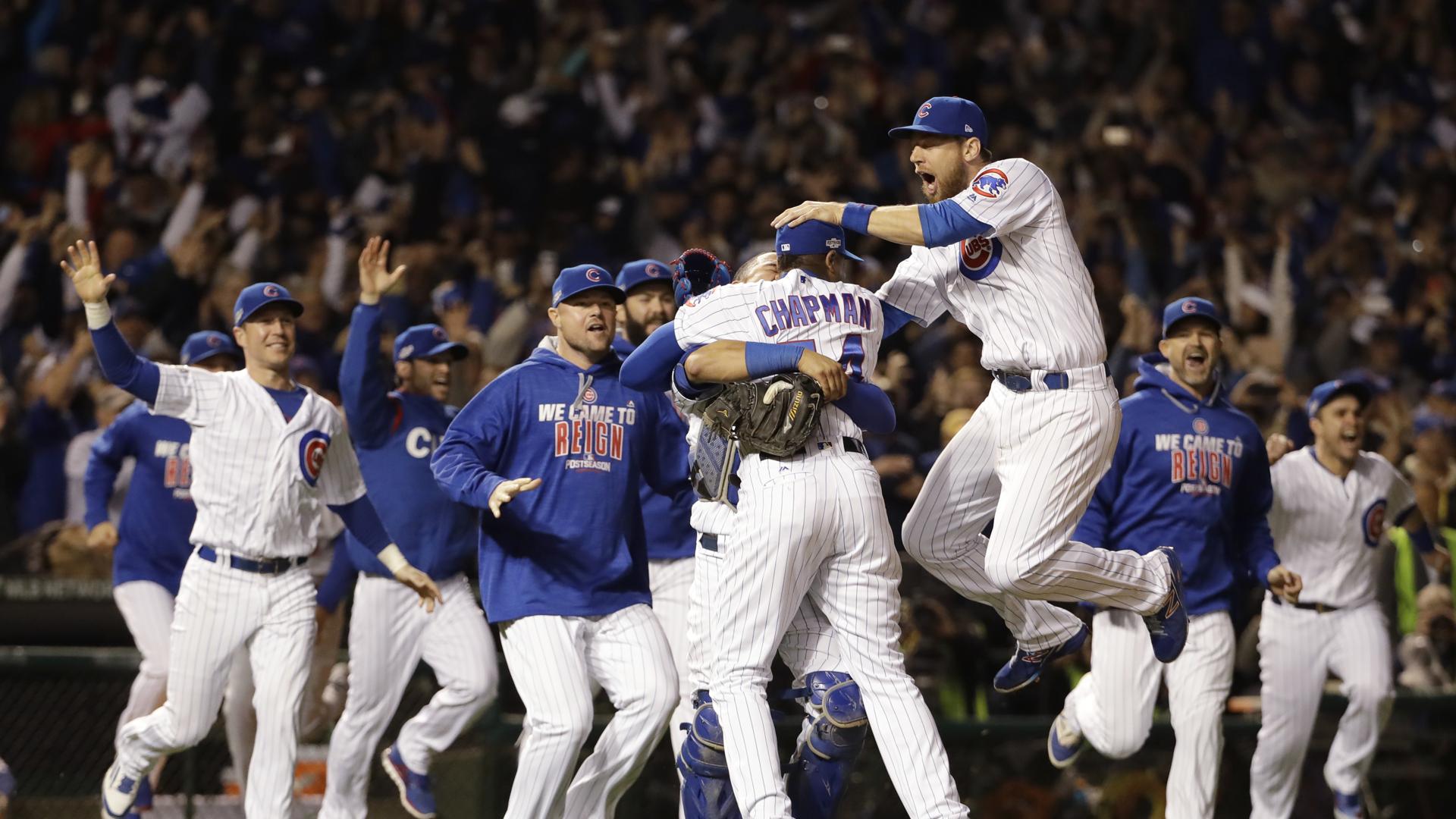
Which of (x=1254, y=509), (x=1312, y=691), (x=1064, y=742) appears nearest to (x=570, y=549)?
(x=1064, y=742)

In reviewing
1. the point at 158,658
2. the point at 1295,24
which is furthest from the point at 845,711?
the point at 1295,24

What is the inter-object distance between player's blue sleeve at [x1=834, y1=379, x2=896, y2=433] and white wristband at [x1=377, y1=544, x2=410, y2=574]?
2082mm

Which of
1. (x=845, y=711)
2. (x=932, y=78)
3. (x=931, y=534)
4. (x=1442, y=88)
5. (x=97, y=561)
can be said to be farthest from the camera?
(x=1442, y=88)

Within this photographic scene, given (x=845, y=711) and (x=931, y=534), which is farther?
(x=931, y=534)

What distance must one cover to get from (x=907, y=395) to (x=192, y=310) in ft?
14.8

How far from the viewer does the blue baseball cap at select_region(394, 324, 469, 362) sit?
7559 millimetres

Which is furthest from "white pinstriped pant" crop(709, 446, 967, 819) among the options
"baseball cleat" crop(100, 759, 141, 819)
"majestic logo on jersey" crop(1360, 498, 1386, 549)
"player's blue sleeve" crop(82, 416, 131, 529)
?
"player's blue sleeve" crop(82, 416, 131, 529)

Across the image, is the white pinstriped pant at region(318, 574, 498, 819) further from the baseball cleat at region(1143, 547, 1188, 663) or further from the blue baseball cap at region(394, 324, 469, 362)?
the baseball cleat at region(1143, 547, 1188, 663)

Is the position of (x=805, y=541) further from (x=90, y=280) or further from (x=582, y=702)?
(x=90, y=280)

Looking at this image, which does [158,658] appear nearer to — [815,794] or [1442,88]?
[815,794]

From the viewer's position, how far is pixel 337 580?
811cm

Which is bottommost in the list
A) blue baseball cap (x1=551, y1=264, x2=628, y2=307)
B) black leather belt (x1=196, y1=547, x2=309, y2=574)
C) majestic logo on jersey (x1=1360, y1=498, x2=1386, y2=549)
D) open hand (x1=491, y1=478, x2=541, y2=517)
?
black leather belt (x1=196, y1=547, x2=309, y2=574)

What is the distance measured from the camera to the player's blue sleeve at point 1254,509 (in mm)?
7133

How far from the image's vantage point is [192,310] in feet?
36.2
